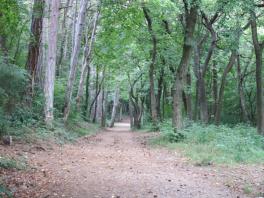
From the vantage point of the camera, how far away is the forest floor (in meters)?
7.21

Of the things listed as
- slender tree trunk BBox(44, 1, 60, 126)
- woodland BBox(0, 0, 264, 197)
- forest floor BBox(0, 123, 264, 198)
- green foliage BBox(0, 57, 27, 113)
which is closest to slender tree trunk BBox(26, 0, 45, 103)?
woodland BBox(0, 0, 264, 197)

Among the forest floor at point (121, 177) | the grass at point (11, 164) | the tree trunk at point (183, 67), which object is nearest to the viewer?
the forest floor at point (121, 177)

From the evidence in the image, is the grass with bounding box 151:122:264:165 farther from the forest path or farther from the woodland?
the forest path

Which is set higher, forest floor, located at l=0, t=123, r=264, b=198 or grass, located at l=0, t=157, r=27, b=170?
grass, located at l=0, t=157, r=27, b=170

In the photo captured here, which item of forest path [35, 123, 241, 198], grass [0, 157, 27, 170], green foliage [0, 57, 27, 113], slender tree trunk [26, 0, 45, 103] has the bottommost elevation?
forest path [35, 123, 241, 198]

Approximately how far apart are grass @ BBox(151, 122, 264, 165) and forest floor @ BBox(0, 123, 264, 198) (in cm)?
69

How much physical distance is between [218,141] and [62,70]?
68.2 feet

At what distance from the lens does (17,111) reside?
45.1ft

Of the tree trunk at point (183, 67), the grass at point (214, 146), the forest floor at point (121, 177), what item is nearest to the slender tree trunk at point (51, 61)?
the forest floor at point (121, 177)

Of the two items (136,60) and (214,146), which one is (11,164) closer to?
(214,146)

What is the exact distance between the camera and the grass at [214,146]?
11656 mm

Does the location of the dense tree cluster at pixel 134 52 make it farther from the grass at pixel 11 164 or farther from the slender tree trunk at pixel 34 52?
the grass at pixel 11 164

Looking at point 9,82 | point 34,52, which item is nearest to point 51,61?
point 34,52

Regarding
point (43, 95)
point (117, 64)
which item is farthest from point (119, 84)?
point (43, 95)
